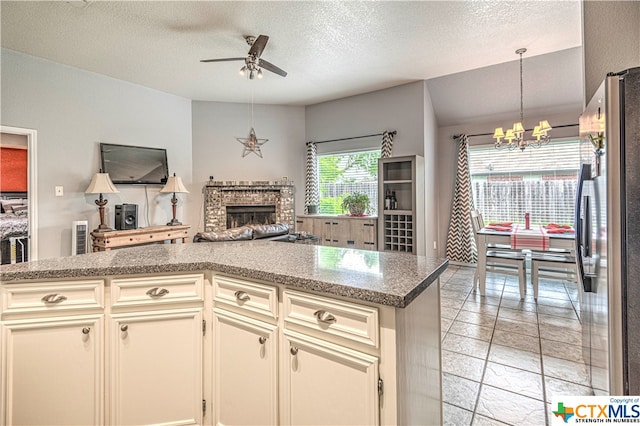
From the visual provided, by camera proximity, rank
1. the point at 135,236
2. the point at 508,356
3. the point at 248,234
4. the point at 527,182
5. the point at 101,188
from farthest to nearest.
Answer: the point at 527,182
the point at 135,236
the point at 101,188
the point at 248,234
the point at 508,356

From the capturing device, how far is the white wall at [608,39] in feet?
6.43

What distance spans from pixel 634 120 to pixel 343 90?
454 centimetres

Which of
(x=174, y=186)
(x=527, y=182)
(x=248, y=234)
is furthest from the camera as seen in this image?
(x=527, y=182)

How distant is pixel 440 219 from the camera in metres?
5.84

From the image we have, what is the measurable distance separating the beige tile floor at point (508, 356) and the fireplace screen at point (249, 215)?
139 inches

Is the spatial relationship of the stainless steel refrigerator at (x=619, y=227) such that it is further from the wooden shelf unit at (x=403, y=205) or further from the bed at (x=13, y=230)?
the bed at (x=13, y=230)

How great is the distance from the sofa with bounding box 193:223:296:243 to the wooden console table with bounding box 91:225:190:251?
65.3 inches

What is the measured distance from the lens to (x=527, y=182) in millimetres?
5145

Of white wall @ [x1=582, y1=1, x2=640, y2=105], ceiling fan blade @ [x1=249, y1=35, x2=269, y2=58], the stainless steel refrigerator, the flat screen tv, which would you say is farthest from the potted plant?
the stainless steel refrigerator

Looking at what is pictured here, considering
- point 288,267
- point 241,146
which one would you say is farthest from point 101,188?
point 288,267

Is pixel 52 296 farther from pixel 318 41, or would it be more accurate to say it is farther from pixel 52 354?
pixel 318 41

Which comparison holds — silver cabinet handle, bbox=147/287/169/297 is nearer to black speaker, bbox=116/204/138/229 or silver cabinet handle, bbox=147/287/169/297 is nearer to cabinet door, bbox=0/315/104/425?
cabinet door, bbox=0/315/104/425

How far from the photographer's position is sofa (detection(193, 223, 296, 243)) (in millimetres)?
2939

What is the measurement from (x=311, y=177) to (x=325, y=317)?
5054 millimetres
